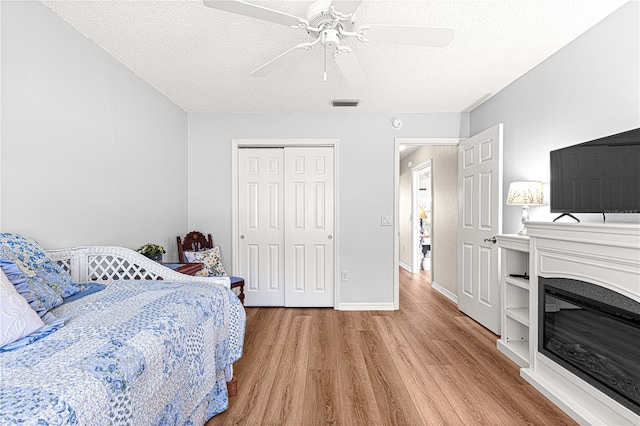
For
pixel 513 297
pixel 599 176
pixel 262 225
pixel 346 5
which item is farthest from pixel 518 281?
pixel 262 225

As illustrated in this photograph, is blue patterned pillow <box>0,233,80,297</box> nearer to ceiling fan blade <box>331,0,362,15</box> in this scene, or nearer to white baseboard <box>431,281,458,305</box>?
ceiling fan blade <box>331,0,362,15</box>

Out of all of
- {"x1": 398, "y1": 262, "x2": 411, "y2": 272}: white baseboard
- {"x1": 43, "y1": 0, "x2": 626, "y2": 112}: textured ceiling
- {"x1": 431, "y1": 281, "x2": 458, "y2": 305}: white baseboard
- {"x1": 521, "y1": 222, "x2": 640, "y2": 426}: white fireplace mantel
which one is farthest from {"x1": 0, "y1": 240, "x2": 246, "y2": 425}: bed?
{"x1": 398, "y1": 262, "x2": 411, "y2": 272}: white baseboard

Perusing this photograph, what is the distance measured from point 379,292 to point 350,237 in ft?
2.52

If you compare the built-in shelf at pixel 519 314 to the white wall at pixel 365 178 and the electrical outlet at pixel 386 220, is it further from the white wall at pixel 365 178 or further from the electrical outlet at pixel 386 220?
the electrical outlet at pixel 386 220

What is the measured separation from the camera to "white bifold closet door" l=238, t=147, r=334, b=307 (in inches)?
156

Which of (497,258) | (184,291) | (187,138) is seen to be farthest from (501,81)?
(187,138)

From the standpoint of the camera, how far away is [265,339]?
2947 mm

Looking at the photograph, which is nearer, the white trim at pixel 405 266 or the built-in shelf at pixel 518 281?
the built-in shelf at pixel 518 281

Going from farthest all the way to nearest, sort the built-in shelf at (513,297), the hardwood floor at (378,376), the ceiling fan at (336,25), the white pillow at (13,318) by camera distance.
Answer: the built-in shelf at (513,297) → the hardwood floor at (378,376) → the ceiling fan at (336,25) → the white pillow at (13,318)

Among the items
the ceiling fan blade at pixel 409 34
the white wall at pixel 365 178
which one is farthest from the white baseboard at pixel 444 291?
the ceiling fan blade at pixel 409 34

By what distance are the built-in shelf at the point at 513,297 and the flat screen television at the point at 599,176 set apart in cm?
54

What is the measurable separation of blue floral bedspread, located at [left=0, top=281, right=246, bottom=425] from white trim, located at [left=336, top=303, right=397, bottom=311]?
209cm

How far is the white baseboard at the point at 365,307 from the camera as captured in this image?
12.7ft

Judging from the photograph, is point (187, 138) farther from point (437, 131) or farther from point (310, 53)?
point (437, 131)
